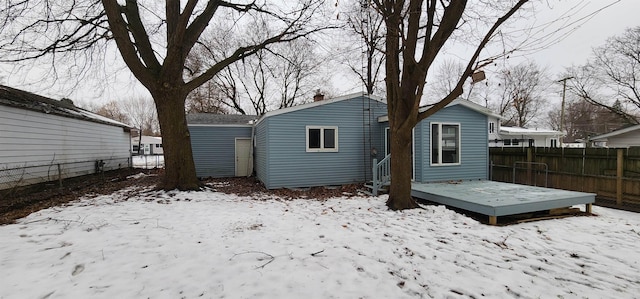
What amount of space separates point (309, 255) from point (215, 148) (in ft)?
36.2

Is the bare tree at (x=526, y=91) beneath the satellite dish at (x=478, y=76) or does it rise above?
above

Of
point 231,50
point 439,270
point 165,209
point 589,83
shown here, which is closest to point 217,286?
point 439,270

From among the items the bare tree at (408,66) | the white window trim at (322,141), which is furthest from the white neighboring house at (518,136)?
the bare tree at (408,66)

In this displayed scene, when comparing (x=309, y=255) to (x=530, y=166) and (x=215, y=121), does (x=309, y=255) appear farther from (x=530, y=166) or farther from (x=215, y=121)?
(x=215, y=121)

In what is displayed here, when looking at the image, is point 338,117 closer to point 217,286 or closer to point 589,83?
point 217,286

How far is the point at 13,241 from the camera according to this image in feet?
12.8

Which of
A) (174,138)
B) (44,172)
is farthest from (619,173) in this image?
(44,172)

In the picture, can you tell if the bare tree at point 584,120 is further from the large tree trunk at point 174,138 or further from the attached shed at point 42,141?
the attached shed at point 42,141

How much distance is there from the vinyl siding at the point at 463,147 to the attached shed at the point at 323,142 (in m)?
1.94

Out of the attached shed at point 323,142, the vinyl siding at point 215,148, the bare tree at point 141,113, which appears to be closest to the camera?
the attached shed at point 323,142

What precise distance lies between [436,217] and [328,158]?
4.77 m

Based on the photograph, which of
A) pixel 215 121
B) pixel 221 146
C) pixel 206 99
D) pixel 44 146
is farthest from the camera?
pixel 206 99

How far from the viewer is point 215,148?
13.3m

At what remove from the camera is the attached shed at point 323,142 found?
9188 mm
